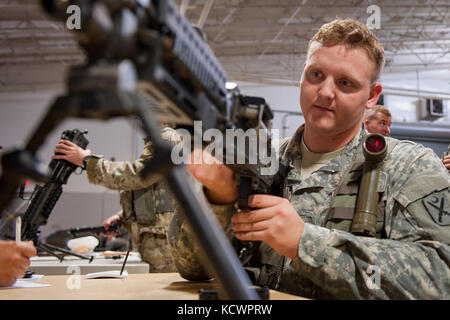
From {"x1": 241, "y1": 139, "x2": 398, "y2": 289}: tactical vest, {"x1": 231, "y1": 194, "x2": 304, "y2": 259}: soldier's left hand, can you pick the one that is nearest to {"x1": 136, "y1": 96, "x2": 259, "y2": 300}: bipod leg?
{"x1": 231, "y1": 194, "x2": 304, "y2": 259}: soldier's left hand

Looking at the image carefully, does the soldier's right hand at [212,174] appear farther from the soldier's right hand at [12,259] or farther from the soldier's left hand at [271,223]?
the soldier's right hand at [12,259]

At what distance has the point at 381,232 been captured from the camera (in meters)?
1.14

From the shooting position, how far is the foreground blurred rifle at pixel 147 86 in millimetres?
412

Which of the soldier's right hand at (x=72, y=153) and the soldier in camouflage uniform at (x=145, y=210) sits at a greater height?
the soldier's right hand at (x=72, y=153)

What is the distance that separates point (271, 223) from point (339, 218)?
1.13ft

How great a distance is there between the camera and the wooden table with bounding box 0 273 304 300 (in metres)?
0.92

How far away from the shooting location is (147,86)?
1.56ft

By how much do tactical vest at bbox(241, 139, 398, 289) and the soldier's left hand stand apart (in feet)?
0.61

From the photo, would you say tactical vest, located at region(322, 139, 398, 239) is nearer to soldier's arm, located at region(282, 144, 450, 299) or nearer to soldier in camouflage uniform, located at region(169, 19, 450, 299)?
soldier in camouflage uniform, located at region(169, 19, 450, 299)

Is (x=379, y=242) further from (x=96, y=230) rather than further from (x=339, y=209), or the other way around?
(x=96, y=230)

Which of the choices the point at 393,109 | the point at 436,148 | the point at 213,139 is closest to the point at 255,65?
the point at 393,109

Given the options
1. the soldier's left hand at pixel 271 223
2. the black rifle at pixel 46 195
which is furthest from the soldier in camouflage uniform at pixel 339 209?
the black rifle at pixel 46 195

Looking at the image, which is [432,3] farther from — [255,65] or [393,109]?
[255,65]
